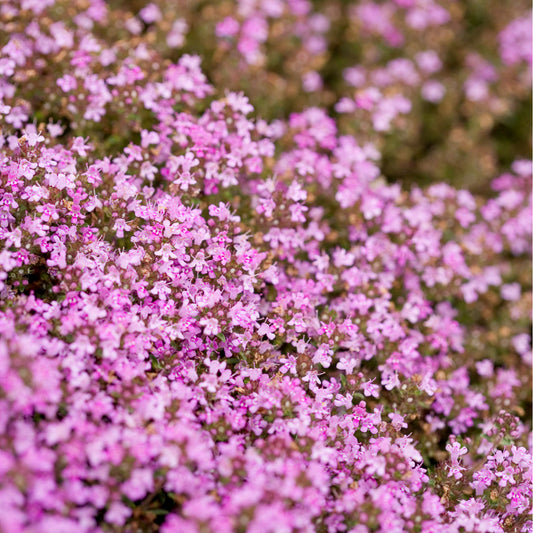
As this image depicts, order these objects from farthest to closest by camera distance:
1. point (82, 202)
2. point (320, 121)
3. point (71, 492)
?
point (320, 121) → point (82, 202) → point (71, 492)

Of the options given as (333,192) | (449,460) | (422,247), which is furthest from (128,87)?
(449,460)

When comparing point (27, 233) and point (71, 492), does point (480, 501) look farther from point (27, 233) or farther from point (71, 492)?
point (27, 233)

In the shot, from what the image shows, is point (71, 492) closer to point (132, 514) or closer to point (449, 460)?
point (132, 514)

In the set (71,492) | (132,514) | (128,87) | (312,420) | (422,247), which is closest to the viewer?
(71,492)

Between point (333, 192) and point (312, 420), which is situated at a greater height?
point (333, 192)

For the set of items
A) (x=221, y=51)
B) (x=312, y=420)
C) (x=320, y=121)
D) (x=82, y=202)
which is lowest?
(x=312, y=420)

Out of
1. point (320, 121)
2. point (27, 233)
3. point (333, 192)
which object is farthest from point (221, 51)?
point (27, 233)

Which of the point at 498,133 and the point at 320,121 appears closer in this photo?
the point at 320,121
